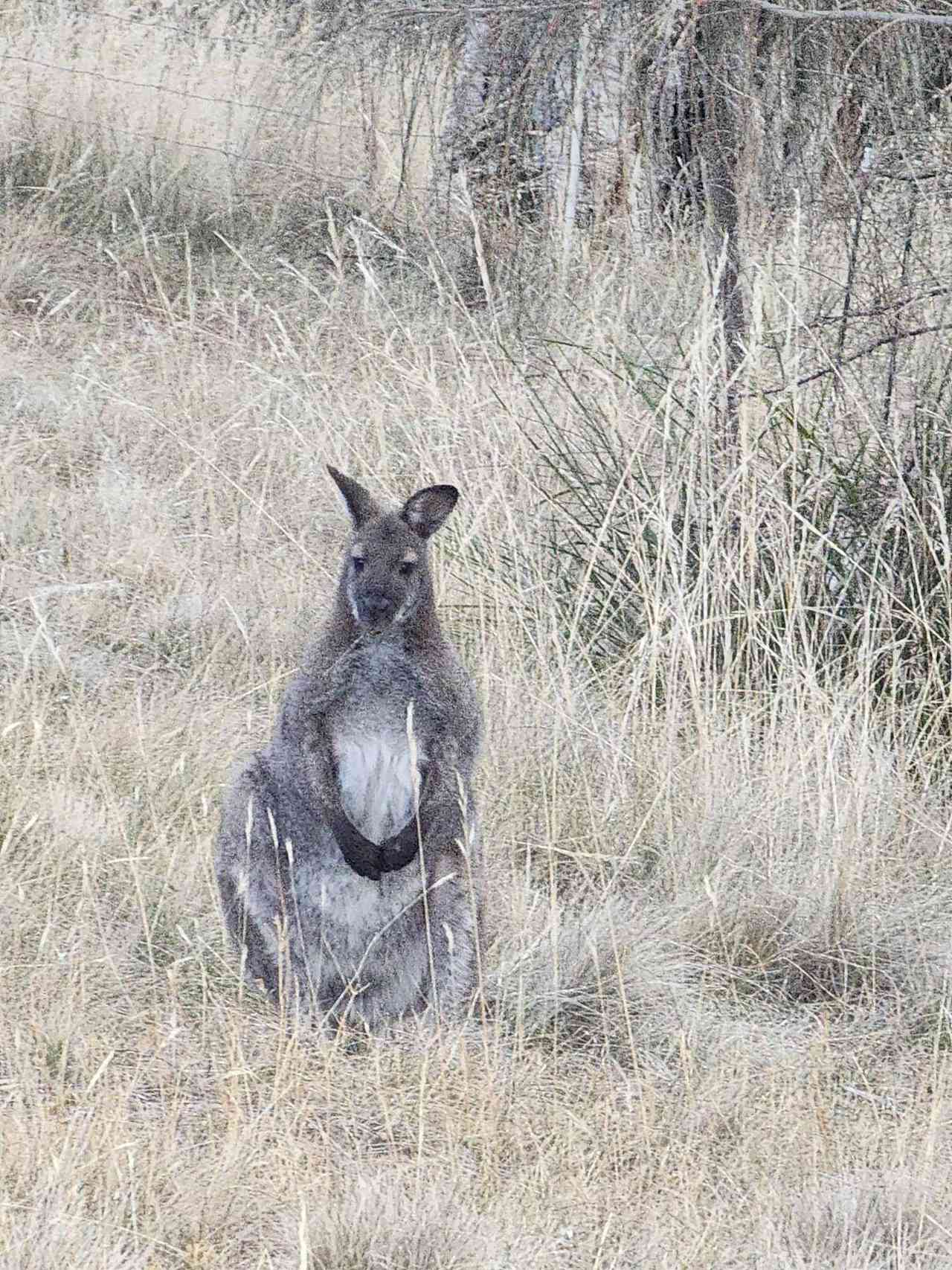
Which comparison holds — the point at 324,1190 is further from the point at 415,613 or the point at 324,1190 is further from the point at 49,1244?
the point at 415,613

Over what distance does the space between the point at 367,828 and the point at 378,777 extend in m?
0.13

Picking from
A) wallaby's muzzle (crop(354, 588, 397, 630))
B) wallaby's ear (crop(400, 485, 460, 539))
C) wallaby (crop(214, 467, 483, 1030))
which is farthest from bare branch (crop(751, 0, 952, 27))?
wallaby's muzzle (crop(354, 588, 397, 630))

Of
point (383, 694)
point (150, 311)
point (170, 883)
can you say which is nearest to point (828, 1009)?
point (383, 694)

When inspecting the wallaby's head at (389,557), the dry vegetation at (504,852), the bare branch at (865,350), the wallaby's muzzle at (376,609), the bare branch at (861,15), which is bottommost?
the dry vegetation at (504,852)

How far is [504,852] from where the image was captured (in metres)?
4.72

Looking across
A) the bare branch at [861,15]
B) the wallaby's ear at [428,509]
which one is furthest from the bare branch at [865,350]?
the wallaby's ear at [428,509]

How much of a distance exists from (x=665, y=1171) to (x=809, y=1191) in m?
0.25

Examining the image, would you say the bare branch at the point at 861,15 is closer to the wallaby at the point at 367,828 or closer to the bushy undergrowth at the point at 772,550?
the bushy undergrowth at the point at 772,550

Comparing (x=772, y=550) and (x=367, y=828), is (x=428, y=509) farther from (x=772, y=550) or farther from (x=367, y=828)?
(x=772, y=550)

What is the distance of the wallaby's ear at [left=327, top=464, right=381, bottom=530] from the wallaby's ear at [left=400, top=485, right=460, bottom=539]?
0.27ft

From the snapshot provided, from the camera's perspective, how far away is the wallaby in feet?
12.5

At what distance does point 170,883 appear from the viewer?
427cm

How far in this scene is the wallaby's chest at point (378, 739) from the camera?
389 centimetres

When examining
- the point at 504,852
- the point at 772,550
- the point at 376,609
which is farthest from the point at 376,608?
the point at 772,550
